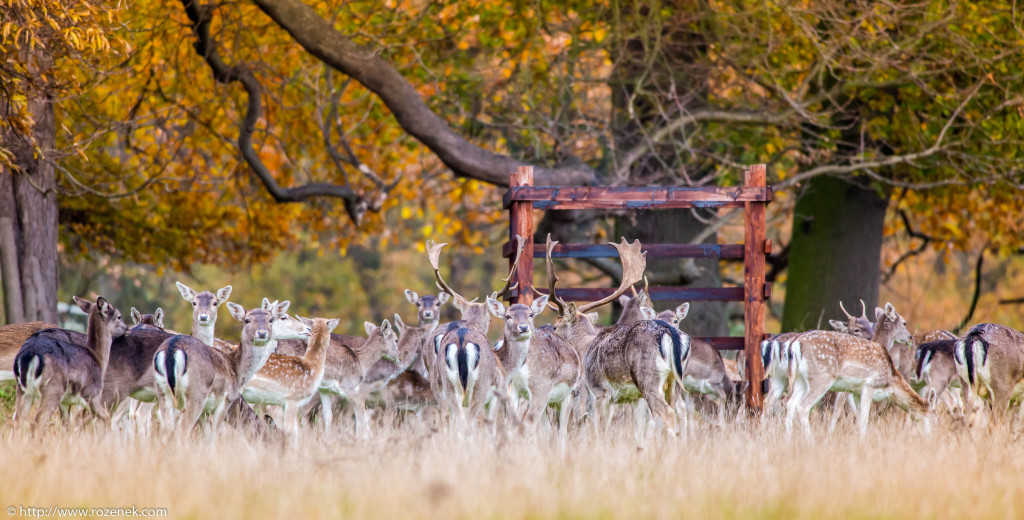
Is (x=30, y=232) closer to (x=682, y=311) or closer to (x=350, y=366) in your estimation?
(x=350, y=366)

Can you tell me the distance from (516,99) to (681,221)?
2526mm

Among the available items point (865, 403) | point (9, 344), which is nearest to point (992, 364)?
point (865, 403)

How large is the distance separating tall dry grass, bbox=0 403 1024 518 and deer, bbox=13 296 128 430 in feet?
1.86

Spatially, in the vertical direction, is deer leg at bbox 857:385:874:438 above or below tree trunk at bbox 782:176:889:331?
below

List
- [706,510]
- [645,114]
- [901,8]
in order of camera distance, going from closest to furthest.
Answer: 1. [706,510]
2. [901,8]
3. [645,114]

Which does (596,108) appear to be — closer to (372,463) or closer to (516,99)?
(516,99)

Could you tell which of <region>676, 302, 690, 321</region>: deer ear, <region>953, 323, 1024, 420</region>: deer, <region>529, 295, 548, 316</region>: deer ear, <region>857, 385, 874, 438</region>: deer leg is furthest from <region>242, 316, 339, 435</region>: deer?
<region>953, 323, 1024, 420</region>: deer

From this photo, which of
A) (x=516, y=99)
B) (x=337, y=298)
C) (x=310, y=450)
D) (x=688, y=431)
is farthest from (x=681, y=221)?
(x=337, y=298)

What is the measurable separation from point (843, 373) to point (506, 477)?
12.4ft

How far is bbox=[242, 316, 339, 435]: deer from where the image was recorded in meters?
7.86

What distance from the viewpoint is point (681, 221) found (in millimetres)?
13961

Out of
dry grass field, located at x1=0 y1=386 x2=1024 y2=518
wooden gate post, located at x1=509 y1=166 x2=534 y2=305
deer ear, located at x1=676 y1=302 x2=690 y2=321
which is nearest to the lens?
dry grass field, located at x1=0 y1=386 x2=1024 y2=518

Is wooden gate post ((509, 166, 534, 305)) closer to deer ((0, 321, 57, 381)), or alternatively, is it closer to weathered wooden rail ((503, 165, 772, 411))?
weathered wooden rail ((503, 165, 772, 411))

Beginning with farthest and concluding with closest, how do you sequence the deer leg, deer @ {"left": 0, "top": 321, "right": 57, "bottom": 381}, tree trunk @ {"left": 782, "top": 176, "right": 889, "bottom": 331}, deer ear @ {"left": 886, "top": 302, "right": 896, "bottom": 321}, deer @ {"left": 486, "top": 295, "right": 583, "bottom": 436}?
1. tree trunk @ {"left": 782, "top": 176, "right": 889, "bottom": 331}
2. deer ear @ {"left": 886, "top": 302, "right": 896, "bottom": 321}
3. deer @ {"left": 0, "top": 321, "right": 57, "bottom": 381}
4. the deer leg
5. deer @ {"left": 486, "top": 295, "right": 583, "bottom": 436}
